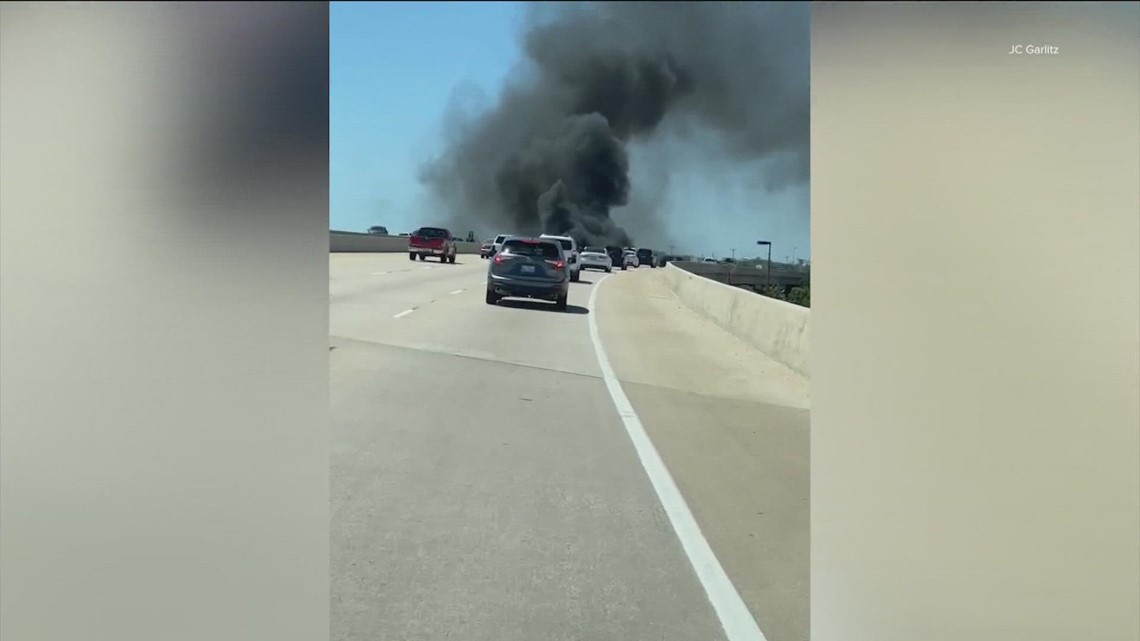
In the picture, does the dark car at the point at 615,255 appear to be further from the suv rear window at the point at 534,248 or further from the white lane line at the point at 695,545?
the white lane line at the point at 695,545

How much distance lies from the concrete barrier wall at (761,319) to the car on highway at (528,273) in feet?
9.85

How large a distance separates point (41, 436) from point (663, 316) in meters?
18.1

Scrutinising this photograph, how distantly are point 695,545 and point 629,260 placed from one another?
103ft

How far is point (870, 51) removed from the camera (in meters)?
4.11

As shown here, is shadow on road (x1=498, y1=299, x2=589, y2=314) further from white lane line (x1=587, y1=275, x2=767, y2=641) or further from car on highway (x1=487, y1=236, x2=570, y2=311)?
white lane line (x1=587, y1=275, x2=767, y2=641)

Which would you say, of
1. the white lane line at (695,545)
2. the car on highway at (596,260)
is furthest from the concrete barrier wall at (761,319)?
the car on highway at (596,260)

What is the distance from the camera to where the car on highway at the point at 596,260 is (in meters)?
31.9

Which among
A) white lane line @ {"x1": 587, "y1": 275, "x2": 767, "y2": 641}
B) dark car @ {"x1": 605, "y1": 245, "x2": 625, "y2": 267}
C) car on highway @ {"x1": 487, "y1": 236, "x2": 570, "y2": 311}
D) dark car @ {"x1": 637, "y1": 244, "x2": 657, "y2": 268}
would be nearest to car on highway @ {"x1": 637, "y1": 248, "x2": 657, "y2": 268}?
dark car @ {"x1": 637, "y1": 244, "x2": 657, "y2": 268}

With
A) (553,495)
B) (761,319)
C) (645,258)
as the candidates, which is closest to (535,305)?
(761,319)

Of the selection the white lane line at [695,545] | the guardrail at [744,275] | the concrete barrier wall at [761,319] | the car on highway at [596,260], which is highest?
the car on highway at [596,260]

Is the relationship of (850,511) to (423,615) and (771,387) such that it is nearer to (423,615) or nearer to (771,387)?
(423,615)

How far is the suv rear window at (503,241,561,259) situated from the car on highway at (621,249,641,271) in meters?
14.6

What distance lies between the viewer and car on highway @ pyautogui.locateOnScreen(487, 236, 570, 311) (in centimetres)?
1777

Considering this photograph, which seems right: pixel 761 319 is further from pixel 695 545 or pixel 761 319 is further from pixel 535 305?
pixel 695 545
